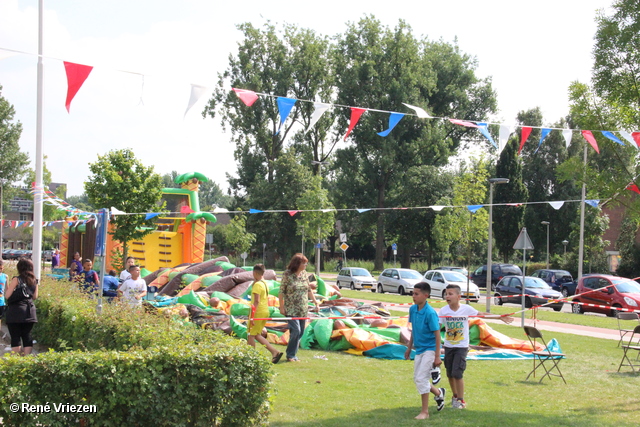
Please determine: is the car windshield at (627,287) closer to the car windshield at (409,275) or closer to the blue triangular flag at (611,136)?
the car windshield at (409,275)

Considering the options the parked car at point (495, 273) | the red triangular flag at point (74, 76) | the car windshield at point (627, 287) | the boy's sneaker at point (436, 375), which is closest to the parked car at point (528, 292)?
the car windshield at point (627, 287)

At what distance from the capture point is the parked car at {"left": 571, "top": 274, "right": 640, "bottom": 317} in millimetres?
21031

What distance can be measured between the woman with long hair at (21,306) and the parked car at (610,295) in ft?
57.0

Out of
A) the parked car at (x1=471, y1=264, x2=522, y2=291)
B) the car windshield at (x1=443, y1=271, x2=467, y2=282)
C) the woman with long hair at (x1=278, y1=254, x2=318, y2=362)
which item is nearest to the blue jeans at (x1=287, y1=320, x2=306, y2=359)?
the woman with long hair at (x1=278, y1=254, x2=318, y2=362)

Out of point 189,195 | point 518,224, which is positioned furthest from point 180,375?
point 518,224

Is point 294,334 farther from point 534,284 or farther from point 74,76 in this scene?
point 534,284

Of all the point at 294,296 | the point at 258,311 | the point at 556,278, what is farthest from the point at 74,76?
the point at 556,278

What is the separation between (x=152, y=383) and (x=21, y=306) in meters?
4.02

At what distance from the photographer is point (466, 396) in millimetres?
7887

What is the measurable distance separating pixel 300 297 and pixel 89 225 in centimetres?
2346

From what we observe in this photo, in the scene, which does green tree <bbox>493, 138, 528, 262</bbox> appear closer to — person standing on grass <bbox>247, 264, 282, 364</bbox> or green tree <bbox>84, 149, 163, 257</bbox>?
green tree <bbox>84, 149, 163, 257</bbox>

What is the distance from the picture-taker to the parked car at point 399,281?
103ft

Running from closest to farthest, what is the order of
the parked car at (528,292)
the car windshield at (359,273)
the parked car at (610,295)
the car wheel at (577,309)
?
1. the parked car at (610,295)
2. the car wheel at (577,309)
3. the parked car at (528,292)
4. the car windshield at (359,273)

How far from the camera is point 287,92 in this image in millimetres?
53469
